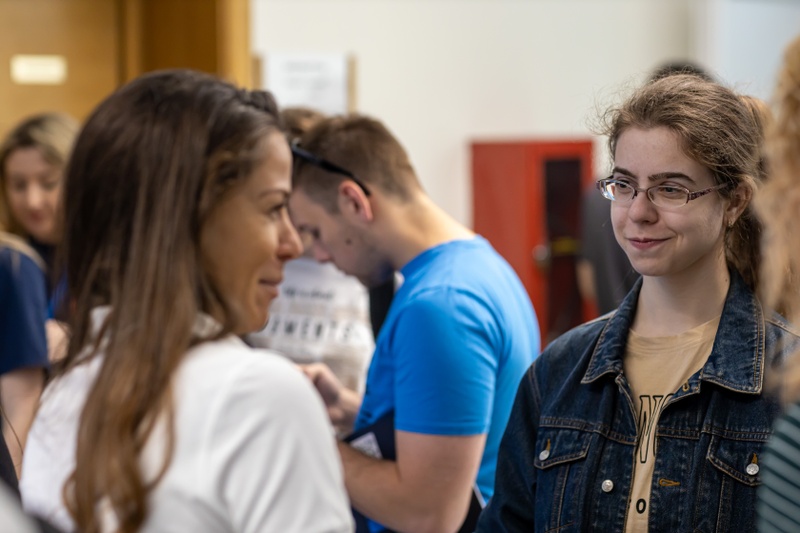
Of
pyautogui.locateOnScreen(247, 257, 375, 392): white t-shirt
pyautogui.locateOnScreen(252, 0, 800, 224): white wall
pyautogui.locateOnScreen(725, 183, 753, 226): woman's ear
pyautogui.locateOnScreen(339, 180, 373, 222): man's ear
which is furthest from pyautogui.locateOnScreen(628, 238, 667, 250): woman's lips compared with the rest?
pyautogui.locateOnScreen(252, 0, 800, 224): white wall

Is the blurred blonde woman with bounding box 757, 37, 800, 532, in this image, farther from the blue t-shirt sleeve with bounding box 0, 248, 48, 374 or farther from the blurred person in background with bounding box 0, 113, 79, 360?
the blurred person in background with bounding box 0, 113, 79, 360

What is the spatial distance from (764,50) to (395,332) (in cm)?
516

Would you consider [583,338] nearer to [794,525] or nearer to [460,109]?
[794,525]

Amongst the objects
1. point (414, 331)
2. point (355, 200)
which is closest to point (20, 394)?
point (355, 200)

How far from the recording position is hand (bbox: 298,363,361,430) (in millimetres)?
2275

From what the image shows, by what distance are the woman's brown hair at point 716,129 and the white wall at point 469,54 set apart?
3.31m

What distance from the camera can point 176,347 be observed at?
102cm

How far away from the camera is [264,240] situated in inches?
45.6

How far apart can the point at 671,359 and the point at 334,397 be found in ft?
3.16

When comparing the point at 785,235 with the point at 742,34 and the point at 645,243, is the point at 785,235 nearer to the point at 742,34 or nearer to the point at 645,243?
the point at 645,243

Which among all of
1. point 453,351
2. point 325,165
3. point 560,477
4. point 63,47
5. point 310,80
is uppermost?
point 63,47

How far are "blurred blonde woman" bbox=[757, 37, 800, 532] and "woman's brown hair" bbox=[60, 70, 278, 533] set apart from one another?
58 centimetres

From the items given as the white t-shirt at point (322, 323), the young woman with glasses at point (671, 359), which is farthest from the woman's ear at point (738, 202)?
the white t-shirt at point (322, 323)

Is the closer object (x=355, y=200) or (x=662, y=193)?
(x=662, y=193)
